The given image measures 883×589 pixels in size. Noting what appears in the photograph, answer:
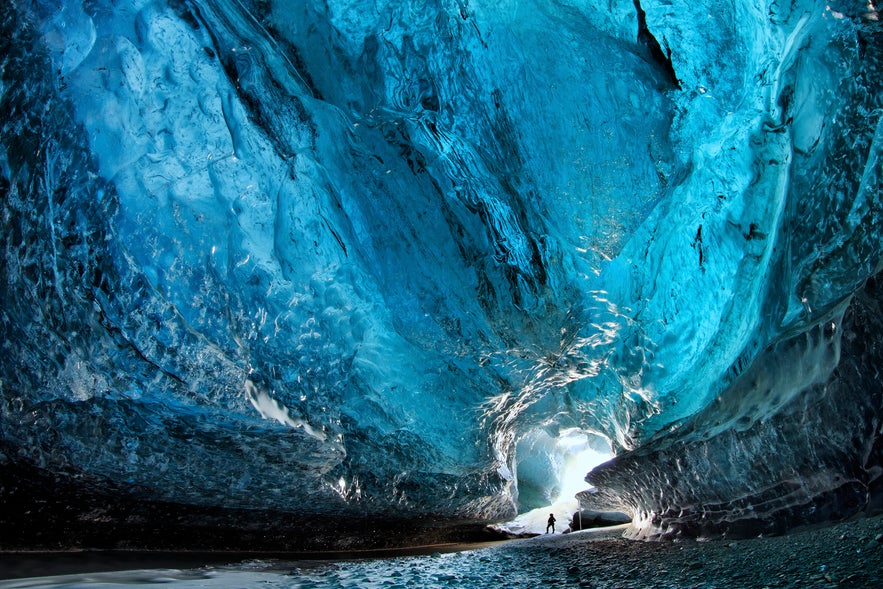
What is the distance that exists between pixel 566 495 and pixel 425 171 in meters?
12.9

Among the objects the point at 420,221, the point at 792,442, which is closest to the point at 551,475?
the point at 792,442

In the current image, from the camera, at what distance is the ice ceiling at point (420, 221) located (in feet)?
8.20

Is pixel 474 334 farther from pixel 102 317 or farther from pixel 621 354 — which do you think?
pixel 102 317

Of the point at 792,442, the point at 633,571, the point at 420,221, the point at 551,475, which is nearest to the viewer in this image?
the point at 633,571

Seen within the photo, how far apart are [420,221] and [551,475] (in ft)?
35.1

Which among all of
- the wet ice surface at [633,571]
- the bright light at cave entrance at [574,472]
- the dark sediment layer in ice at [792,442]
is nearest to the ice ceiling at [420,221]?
the dark sediment layer in ice at [792,442]

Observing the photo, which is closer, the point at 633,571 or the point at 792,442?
the point at 633,571

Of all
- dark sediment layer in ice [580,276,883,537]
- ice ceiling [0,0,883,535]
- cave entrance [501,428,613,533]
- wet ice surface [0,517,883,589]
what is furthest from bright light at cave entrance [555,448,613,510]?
wet ice surface [0,517,883,589]

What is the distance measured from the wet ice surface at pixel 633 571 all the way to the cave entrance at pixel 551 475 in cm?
561

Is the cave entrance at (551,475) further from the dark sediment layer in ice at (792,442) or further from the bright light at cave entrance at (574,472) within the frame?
the dark sediment layer in ice at (792,442)

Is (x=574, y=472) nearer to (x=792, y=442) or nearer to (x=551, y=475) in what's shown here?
(x=551, y=475)

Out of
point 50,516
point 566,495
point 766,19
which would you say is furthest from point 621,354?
point 566,495

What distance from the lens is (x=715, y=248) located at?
327 cm

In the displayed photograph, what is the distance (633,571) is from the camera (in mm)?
2867
